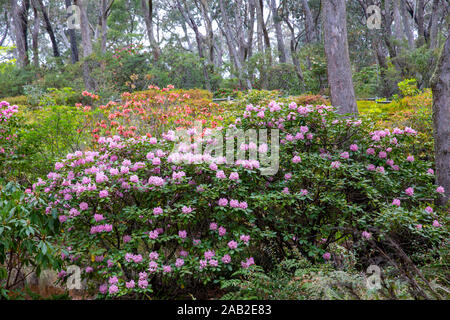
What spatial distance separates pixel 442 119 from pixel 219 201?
2.71m

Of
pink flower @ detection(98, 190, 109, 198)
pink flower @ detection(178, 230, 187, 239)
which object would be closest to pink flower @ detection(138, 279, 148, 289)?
pink flower @ detection(178, 230, 187, 239)

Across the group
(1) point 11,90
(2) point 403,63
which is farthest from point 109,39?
(2) point 403,63

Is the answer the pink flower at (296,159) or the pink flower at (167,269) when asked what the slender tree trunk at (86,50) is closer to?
the pink flower at (296,159)

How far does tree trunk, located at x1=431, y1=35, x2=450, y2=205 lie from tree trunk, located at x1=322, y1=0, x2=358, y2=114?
59.5 inches

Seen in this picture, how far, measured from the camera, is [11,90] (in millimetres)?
16203

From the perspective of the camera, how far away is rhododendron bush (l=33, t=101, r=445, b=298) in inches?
109

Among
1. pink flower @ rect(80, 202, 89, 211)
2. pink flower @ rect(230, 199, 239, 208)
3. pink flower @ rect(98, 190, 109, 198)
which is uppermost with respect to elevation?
pink flower @ rect(98, 190, 109, 198)

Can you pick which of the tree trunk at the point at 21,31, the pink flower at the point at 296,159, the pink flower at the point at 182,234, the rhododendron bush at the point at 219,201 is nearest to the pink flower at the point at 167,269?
the rhododendron bush at the point at 219,201

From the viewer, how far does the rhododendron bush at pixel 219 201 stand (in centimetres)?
277

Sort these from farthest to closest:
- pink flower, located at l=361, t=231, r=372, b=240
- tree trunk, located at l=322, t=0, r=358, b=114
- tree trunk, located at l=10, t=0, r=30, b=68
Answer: tree trunk, located at l=10, t=0, r=30, b=68
tree trunk, located at l=322, t=0, r=358, b=114
pink flower, located at l=361, t=231, r=372, b=240

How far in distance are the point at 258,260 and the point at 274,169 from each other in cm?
87

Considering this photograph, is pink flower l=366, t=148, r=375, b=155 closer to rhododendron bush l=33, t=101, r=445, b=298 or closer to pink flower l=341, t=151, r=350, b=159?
rhododendron bush l=33, t=101, r=445, b=298
